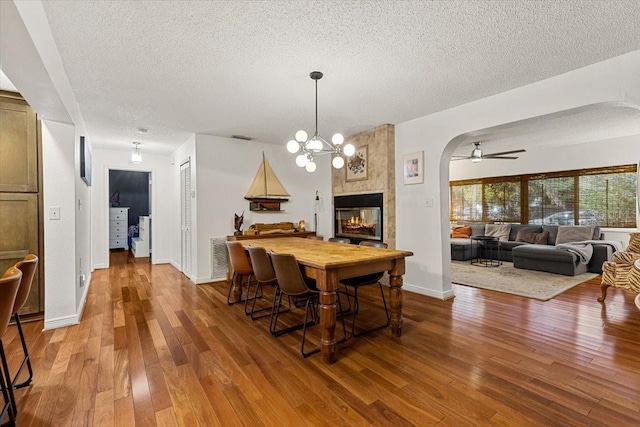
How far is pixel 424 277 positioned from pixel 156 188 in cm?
564

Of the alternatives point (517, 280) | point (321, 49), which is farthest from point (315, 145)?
point (517, 280)

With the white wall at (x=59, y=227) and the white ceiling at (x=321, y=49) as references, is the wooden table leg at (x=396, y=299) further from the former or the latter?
the white wall at (x=59, y=227)

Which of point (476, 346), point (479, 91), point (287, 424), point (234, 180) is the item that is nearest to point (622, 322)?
point (476, 346)

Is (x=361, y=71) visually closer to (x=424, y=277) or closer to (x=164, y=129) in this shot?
(x=424, y=277)

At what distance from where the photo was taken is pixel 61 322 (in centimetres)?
295

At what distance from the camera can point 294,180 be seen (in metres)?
5.73

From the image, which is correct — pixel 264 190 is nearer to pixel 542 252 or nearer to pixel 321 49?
pixel 321 49

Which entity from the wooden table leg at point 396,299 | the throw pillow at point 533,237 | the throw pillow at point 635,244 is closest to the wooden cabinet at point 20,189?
the wooden table leg at point 396,299

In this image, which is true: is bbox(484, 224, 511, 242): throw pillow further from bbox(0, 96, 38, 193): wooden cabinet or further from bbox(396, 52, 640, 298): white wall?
bbox(0, 96, 38, 193): wooden cabinet

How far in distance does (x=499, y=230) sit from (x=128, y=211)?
34.0 feet

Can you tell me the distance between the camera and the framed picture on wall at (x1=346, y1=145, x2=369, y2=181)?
481 cm

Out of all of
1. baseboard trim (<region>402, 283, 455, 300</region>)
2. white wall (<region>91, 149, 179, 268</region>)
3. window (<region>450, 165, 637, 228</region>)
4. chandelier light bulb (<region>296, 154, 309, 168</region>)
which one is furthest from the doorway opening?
window (<region>450, 165, 637, 228</region>)

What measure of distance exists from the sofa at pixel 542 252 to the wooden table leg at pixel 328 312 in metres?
4.90

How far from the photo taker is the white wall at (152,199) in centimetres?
584
